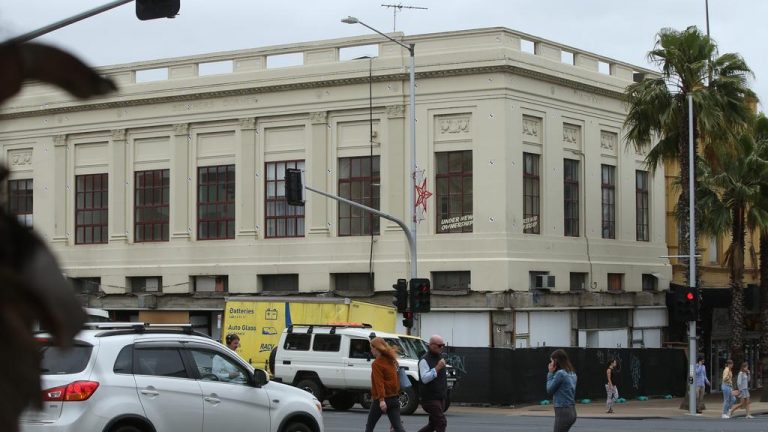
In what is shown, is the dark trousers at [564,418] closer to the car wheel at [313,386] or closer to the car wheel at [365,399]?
the car wheel at [365,399]

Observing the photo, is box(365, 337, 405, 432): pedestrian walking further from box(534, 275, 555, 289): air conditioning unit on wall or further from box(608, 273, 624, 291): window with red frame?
box(608, 273, 624, 291): window with red frame

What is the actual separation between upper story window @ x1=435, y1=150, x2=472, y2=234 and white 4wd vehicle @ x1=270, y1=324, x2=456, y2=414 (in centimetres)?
1130

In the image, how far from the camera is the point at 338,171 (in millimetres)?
47531

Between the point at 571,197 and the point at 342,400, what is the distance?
16.8m

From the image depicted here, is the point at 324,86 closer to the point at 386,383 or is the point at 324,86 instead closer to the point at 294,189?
the point at 294,189

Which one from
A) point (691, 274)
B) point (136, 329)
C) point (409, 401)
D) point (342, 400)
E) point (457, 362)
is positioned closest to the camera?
point (136, 329)

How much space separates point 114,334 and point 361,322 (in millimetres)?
24779

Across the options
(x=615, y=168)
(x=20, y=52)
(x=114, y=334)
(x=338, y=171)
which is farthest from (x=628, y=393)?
(x=20, y=52)

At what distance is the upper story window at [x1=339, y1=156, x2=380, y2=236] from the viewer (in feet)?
153

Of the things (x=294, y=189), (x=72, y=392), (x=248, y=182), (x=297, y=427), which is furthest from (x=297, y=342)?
(x=72, y=392)

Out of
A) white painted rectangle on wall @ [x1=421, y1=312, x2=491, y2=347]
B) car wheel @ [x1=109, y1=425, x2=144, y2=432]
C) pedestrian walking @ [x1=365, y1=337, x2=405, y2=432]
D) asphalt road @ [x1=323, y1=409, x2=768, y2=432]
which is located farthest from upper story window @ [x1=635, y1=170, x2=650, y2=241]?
car wheel @ [x1=109, y1=425, x2=144, y2=432]

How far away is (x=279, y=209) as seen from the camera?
160 feet

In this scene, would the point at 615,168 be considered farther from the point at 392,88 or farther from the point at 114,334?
the point at 114,334

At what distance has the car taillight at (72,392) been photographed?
43.4ft
